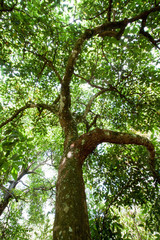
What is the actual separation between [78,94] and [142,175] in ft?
21.9

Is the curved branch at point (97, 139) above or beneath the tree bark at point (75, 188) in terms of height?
above

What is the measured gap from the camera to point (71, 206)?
191 centimetres

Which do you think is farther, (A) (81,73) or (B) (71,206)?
(A) (81,73)

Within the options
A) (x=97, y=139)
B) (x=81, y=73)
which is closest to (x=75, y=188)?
(x=97, y=139)

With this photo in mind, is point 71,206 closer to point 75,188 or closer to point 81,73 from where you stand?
point 75,188

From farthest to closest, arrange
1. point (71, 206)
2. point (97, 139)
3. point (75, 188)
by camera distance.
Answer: point (97, 139) → point (75, 188) → point (71, 206)

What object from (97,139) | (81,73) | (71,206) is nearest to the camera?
(71,206)

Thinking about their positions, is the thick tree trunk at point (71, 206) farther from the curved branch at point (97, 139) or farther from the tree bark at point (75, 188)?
the curved branch at point (97, 139)

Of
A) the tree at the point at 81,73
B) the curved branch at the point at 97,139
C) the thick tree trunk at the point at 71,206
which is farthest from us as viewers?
the curved branch at the point at 97,139

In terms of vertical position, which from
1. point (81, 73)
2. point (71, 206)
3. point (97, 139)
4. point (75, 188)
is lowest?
point (71, 206)

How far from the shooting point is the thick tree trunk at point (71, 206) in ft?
5.34

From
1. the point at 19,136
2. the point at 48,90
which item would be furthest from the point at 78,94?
the point at 19,136

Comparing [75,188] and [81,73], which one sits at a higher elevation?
[81,73]

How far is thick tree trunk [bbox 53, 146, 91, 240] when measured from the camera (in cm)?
163
